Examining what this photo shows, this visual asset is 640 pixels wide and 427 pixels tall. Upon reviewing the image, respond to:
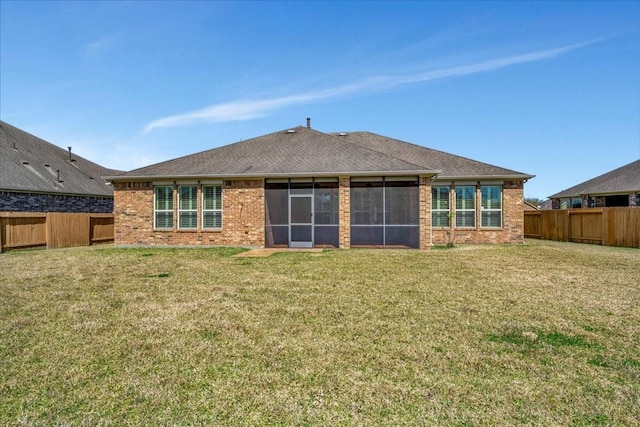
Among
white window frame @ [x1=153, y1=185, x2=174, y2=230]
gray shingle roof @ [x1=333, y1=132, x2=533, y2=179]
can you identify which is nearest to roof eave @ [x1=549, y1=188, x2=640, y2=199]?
gray shingle roof @ [x1=333, y1=132, x2=533, y2=179]

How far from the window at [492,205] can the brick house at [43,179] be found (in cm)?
1796

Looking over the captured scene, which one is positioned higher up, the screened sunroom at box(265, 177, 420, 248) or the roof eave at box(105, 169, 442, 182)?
the roof eave at box(105, 169, 442, 182)

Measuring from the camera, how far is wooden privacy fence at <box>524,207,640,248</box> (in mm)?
15672

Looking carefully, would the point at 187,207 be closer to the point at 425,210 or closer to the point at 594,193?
the point at 425,210

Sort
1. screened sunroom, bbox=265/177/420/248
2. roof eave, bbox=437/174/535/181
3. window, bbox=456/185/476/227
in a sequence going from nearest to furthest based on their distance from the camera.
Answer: screened sunroom, bbox=265/177/420/248, roof eave, bbox=437/174/535/181, window, bbox=456/185/476/227

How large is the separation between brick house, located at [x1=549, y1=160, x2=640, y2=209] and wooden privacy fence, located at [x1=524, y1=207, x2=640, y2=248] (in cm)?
592

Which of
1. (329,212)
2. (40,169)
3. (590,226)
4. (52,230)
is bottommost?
(52,230)

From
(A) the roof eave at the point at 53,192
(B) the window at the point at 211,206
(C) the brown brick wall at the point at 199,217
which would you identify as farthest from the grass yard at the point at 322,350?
(A) the roof eave at the point at 53,192

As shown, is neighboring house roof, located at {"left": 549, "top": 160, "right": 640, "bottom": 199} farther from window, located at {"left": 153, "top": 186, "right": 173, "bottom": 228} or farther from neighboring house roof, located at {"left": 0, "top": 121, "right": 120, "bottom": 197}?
neighboring house roof, located at {"left": 0, "top": 121, "right": 120, "bottom": 197}

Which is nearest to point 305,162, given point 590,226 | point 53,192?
point 590,226

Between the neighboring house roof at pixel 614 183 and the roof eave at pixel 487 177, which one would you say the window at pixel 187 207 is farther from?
the neighboring house roof at pixel 614 183

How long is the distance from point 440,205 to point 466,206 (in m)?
1.19

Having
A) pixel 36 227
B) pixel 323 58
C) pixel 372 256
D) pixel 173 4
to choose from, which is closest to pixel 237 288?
pixel 372 256

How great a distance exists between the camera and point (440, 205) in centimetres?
1692
